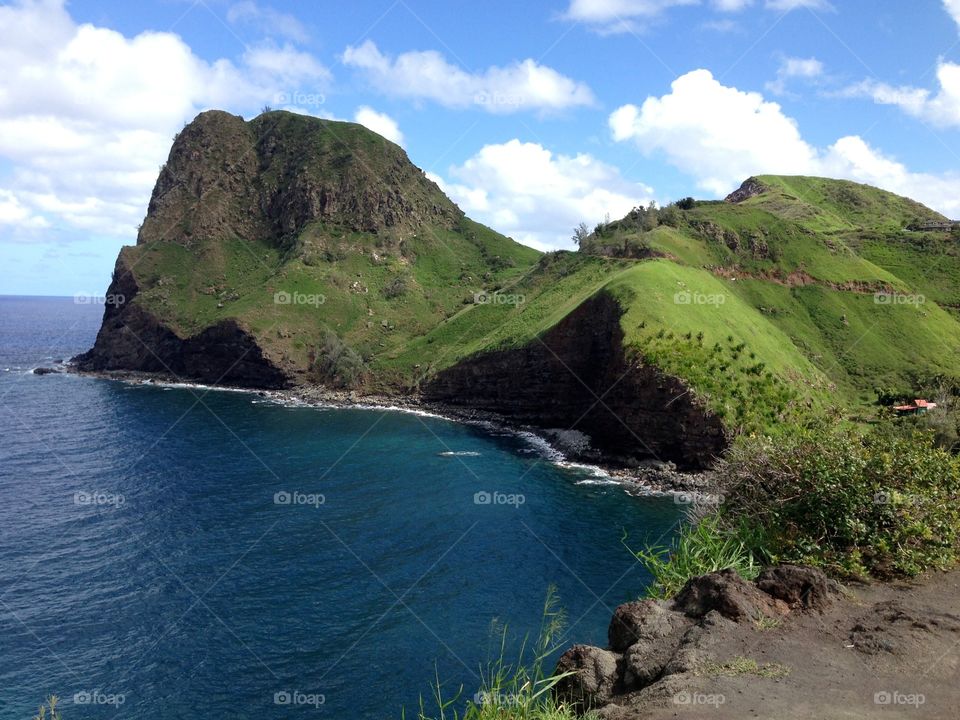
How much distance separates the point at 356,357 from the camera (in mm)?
126125

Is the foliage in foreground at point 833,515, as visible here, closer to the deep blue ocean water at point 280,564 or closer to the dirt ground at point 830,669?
the dirt ground at point 830,669

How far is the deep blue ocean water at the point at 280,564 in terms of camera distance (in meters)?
33.9

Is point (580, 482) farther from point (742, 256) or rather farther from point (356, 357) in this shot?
point (742, 256)

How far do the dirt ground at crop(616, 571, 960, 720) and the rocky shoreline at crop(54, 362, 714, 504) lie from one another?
779cm

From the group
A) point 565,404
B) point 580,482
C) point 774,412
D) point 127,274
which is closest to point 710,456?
point 774,412

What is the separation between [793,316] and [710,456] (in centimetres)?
5440

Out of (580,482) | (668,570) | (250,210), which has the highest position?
(250,210)
